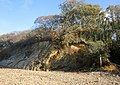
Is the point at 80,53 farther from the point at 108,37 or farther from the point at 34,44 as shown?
the point at 34,44

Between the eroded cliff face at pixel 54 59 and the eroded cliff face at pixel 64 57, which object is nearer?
the eroded cliff face at pixel 64 57

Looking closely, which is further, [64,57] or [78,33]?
[78,33]

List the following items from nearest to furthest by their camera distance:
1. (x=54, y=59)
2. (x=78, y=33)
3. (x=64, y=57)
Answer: (x=64, y=57)
(x=54, y=59)
(x=78, y=33)

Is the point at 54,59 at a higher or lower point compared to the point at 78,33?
lower

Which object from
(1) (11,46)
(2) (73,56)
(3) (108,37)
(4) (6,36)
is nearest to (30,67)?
(2) (73,56)

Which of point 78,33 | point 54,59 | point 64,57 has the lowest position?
point 54,59

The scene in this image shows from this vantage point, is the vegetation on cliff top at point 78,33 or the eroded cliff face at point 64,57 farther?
the vegetation on cliff top at point 78,33

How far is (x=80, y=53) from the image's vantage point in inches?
1045

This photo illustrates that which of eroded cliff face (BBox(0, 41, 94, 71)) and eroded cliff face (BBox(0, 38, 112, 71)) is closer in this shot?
eroded cliff face (BBox(0, 38, 112, 71))

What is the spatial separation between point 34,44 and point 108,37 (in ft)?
30.3

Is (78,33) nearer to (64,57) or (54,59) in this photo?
(64,57)

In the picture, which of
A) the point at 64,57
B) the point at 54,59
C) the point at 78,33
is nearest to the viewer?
the point at 64,57

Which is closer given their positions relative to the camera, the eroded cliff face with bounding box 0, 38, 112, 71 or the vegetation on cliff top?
the eroded cliff face with bounding box 0, 38, 112, 71

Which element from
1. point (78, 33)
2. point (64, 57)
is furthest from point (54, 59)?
point (78, 33)
